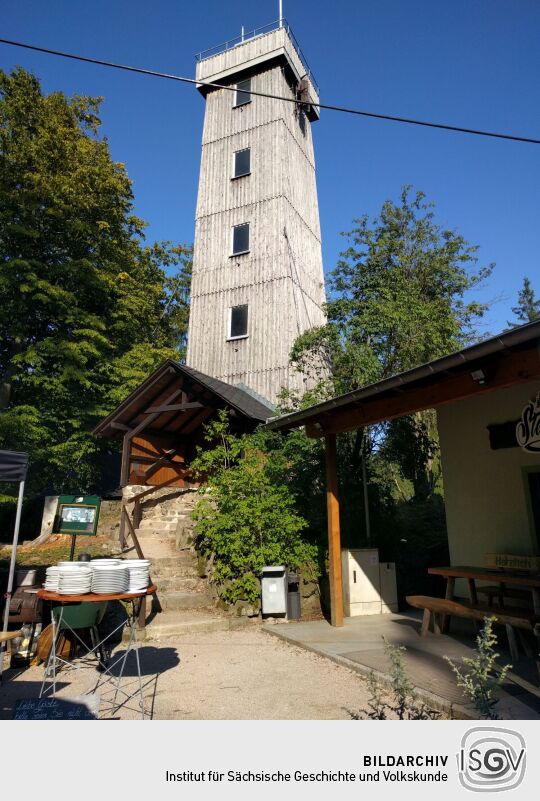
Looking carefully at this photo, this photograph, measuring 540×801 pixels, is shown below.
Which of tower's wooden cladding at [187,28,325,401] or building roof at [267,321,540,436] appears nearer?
building roof at [267,321,540,436]

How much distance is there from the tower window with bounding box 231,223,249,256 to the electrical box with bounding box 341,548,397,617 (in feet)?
41.7

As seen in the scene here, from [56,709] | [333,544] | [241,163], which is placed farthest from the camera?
[241,163]

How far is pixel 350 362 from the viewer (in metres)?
13.7

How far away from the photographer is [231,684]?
4.88 meters

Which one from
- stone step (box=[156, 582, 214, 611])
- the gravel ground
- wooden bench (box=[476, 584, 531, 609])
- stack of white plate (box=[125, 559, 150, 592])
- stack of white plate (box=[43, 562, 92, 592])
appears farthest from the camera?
stone step (box=[156, 582, 214, 611])

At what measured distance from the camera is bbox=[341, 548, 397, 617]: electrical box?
8219mm

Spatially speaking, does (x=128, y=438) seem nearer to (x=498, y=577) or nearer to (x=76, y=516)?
(x=76, y=516)

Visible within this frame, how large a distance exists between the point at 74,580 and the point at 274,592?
14.2ft

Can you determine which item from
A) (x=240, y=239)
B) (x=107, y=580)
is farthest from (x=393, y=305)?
(x=107, y=580)

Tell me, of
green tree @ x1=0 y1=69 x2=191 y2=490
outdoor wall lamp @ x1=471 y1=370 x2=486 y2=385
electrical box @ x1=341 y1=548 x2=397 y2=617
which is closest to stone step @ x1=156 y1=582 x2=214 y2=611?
electrical box @ x1=341 y1=548 x2=397 y2=617

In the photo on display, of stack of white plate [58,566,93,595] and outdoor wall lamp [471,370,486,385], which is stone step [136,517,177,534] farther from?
outdoor wall lamp [471,370,486,385]

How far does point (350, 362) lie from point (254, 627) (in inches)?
315
